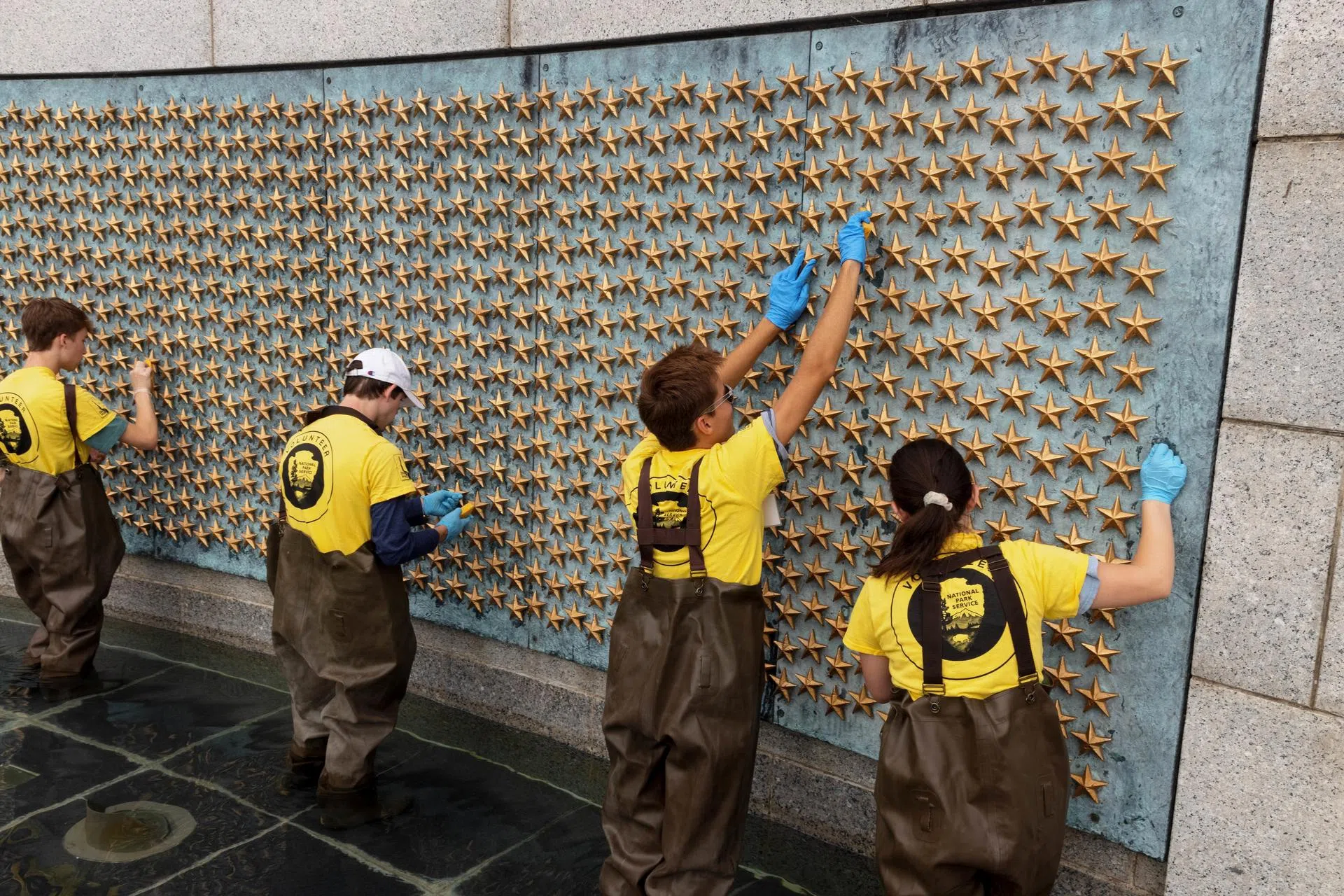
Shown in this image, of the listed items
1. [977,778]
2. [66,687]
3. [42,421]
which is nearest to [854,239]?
[977,778]

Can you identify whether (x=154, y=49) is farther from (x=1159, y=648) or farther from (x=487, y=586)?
(x=1159, y=648)

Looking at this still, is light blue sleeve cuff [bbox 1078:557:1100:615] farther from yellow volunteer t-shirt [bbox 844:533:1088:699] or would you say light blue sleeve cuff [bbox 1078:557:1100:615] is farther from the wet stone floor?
the wet stone floor

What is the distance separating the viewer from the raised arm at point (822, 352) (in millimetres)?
3814

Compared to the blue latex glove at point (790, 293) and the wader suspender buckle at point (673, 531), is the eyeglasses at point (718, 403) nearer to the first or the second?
the wader suspender buckle at point (673, 531)

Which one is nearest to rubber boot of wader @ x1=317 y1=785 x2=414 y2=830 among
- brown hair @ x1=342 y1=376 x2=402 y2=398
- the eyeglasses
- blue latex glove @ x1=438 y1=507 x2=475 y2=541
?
blue latex glove @ x1=438 y1=507 x2=475 y2=541

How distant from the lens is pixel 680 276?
473cm

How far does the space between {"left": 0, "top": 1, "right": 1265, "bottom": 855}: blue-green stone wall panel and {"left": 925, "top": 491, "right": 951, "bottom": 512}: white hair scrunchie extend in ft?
2.53

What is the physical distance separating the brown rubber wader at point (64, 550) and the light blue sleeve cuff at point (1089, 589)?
506cm

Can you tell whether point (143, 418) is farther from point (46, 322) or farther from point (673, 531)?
point (673, 531)

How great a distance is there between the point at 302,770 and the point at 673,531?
2411 millimetres

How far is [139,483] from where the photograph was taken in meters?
6.98

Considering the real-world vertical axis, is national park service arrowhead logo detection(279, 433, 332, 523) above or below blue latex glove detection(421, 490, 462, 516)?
above

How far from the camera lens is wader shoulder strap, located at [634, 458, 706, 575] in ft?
12.6

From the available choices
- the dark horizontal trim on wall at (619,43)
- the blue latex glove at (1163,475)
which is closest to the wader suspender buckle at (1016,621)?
the blue latex glove at (1163,475)
